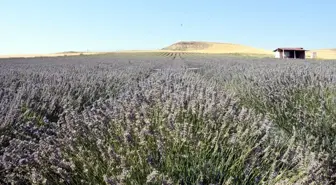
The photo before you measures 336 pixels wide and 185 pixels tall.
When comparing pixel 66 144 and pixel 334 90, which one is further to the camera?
pixel 334 90

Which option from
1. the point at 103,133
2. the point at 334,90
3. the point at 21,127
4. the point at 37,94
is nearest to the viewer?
the point at 103,133

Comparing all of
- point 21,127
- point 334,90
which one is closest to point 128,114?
point 21,127

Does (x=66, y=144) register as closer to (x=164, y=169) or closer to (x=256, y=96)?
(x=164, y=169)

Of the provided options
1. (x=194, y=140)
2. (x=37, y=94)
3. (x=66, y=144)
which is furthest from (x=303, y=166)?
(x=37, y=94)

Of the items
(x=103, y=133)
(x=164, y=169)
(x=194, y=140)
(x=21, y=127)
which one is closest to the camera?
(x=164, y=169)

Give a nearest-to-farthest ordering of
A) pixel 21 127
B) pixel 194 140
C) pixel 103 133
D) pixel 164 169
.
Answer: pixel 164 169 < pixel 194 140 < pixel 103 133 < pixel 21 127

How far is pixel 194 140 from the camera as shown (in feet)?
7.18

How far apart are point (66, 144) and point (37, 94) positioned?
216 cm

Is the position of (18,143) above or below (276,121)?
above

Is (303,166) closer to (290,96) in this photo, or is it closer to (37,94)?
(290,96)

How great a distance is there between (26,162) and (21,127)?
3.63 ft

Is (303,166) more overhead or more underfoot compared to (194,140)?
more underfoot

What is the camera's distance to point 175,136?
2250mm

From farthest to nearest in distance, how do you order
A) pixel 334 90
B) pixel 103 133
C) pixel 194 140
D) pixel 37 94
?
pixel 37 94 < pixel 334 90 < pixel 103 133 < pixel 194 140
